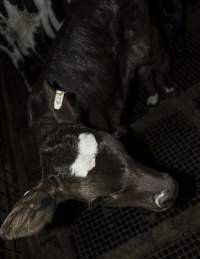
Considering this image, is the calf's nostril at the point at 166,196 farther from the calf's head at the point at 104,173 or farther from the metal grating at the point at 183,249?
the metal grating at the point at 183,249

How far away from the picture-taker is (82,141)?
87.0 inches

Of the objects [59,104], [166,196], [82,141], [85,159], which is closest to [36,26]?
[59,104]

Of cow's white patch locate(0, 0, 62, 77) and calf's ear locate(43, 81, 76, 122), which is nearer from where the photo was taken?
calf's ear locate(43, 81, 76, 122)

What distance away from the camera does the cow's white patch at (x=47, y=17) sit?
416 cm

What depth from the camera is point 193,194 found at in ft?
9.89

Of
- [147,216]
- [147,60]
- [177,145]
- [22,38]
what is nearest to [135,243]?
[147,216]

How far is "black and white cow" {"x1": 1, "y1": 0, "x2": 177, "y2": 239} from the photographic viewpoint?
2111 millimetres

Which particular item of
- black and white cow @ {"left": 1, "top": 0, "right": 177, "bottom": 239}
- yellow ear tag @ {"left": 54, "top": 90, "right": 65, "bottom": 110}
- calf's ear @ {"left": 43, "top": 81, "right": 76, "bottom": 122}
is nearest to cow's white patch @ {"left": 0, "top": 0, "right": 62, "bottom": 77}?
black and white cow @ {"left": 1, "top": 0, "right": 177, "bottom": 239}

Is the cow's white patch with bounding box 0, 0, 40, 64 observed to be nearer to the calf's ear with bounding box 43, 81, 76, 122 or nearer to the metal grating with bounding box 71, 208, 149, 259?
the calf's ear with bounding box 43, 81, 76, 122

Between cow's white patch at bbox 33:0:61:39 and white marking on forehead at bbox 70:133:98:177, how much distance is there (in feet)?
8.20

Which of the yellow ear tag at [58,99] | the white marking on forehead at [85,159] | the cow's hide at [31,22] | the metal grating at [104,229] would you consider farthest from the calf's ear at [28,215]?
the cow's hide at [31,22]

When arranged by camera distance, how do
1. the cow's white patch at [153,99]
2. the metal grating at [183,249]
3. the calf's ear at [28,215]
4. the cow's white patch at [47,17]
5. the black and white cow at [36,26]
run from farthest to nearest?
the cow's white patch at [47,17] < the black and white cow at [36,26] < the cow's white patch at [153,99] < the metal grating at [183,249] < the calf's ear at [28,215]

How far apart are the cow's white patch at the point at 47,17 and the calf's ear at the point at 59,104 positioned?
192 centimetres

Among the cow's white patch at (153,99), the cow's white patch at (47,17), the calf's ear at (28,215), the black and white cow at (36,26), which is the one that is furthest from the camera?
the cow's white patch at (47,17)
